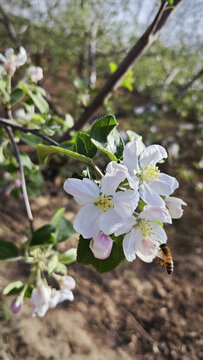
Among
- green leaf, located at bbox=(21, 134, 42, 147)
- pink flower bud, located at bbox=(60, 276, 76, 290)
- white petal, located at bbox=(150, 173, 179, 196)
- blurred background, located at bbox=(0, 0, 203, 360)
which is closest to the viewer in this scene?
white petal, located at bbox=(150, 173, 179, 196)

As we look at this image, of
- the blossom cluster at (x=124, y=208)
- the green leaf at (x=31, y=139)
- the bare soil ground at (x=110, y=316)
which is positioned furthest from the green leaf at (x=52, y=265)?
the bare soil ground at (x=110, y=316)

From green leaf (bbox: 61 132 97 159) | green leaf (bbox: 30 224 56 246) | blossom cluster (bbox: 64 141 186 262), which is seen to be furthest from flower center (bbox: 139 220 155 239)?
green leaf (bbox: 30 224 56 246)

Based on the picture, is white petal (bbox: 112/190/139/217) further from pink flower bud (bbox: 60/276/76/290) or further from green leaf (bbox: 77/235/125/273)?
pink flower bud (bbox: 60/276/76/290)

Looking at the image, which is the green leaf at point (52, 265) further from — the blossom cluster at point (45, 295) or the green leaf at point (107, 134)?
the green leaf at point (107, 134)

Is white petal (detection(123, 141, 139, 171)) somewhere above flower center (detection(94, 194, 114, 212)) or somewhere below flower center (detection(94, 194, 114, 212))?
above

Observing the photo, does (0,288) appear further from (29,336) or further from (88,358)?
(88,358)

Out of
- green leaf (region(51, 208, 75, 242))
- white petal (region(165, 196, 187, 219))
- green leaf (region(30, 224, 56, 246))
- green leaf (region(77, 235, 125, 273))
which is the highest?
white petal (region(165, 196, 187, 219))

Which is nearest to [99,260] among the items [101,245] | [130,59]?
[101,245]

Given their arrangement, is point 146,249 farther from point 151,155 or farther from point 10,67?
point 10,67
